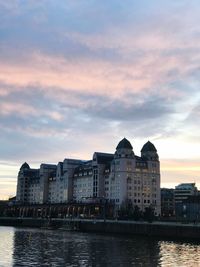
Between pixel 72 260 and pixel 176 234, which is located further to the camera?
Result: pixel 176 234

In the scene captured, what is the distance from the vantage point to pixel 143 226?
504ft

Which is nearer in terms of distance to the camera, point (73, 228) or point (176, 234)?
point (176, 234)

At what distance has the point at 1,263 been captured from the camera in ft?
218

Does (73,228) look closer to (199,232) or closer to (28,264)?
(199,232)

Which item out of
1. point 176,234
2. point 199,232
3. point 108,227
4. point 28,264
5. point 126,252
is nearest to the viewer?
point 28,264

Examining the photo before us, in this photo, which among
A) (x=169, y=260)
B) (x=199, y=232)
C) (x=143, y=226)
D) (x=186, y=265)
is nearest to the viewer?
(x=186, y=265)

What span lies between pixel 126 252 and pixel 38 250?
1679 centimetres

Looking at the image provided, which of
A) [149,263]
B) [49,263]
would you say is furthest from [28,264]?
[149,263]

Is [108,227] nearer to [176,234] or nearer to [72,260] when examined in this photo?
[176,234]

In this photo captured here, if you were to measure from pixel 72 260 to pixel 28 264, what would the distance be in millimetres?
8662

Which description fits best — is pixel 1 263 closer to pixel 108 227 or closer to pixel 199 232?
pixel 199 232

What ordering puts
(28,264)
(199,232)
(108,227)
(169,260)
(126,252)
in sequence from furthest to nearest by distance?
(108,227) < (199,232) < (126,252) < (169,260) < (28,264)

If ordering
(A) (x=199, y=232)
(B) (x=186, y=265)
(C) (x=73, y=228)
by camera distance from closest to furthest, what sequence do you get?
(B) (x=186, y=265), (A) (x=199, y=232), (C) (x=73, y=228)

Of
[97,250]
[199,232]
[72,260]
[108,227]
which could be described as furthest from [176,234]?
[72,260]
